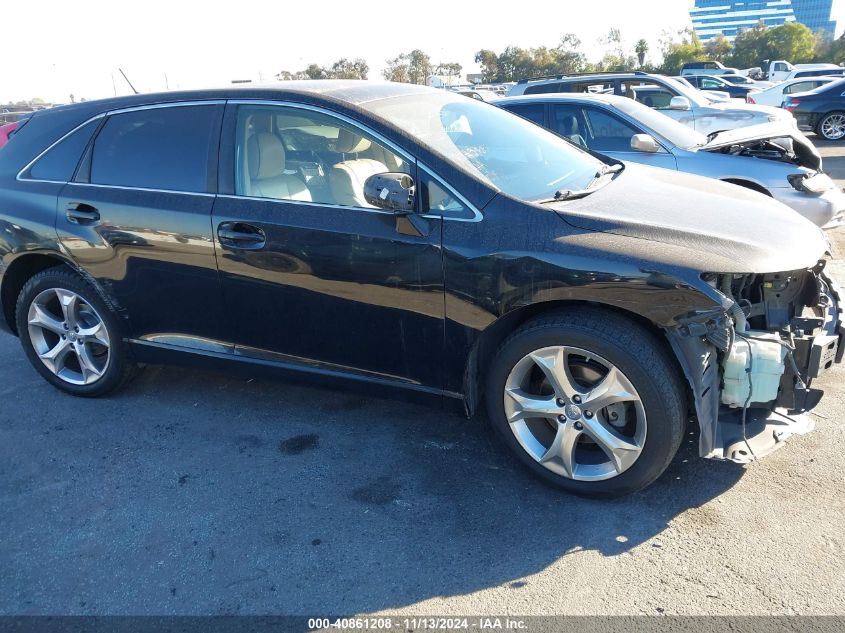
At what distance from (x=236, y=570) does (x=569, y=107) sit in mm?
5954

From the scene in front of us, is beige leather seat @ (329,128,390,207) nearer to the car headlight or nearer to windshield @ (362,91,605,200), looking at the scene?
windshield @ (362,91,605,200)

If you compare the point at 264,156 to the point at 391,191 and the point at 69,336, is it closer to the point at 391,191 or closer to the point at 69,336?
the point at 391,191

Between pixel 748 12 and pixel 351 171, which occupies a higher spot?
pixel 748 12

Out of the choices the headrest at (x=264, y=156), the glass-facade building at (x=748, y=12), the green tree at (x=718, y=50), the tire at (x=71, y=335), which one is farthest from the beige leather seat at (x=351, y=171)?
the glass-facade building at (x=748, y=12)

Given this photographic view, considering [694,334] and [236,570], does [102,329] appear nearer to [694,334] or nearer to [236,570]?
[236,570]

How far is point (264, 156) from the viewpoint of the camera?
11.4ft

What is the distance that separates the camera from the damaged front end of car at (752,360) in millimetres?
2648

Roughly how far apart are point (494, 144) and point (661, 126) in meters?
3.97

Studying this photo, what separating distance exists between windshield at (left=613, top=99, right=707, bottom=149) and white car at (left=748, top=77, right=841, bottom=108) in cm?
1407

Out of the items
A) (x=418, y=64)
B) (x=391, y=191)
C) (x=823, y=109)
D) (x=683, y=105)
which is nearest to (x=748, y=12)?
(x=418, y=64)

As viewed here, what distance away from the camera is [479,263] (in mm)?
2883

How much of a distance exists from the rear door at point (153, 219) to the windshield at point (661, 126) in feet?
15.4

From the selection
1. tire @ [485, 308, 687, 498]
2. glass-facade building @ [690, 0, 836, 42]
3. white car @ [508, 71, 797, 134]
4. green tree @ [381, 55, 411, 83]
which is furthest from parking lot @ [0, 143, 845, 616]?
glass-facade building @ [690, 0, 836, 42]

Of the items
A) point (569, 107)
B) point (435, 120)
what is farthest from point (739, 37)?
point (435, 120)
